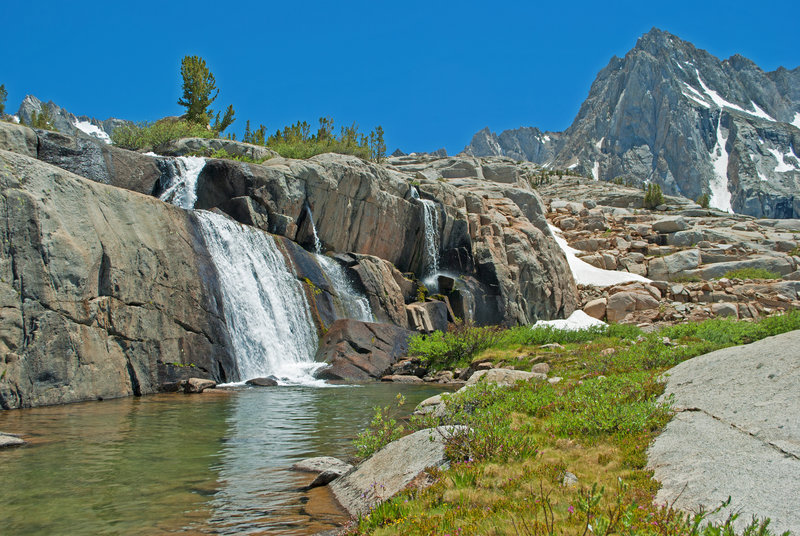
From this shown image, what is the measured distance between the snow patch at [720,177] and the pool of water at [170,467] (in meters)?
178

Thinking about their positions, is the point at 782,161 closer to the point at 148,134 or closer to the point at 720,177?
the point at 720,177

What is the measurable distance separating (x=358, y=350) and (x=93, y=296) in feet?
35.2

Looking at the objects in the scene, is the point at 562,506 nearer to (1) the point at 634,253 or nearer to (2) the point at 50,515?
(2) the point at 50,515

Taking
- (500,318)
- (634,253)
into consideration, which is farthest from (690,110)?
(500,318)

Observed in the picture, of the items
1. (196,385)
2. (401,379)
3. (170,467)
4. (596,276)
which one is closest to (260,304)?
(196,385)

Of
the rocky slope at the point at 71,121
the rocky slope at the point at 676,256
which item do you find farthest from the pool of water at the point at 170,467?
the rocky slope at the point at 71,121

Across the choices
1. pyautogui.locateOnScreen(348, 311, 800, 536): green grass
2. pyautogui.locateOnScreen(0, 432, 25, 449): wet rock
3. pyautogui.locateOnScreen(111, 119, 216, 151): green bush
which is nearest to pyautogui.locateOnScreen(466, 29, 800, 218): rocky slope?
pyautogui.locateOnScreen(111, 119, 216, 151): green bush

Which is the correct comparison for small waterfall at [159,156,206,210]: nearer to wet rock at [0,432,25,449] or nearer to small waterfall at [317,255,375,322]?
small waterfall at [317,255,375,322]

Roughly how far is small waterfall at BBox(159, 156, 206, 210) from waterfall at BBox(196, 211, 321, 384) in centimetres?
418

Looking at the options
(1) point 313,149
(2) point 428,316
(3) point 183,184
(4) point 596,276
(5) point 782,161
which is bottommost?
(2) point 428,316

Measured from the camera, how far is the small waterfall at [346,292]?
27859 millimetres

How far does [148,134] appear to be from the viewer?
36844 millimetres

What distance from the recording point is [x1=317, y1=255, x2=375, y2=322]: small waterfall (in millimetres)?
27859

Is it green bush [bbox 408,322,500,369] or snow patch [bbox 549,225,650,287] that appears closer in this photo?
green bush [bbox 408,322,500,369]
